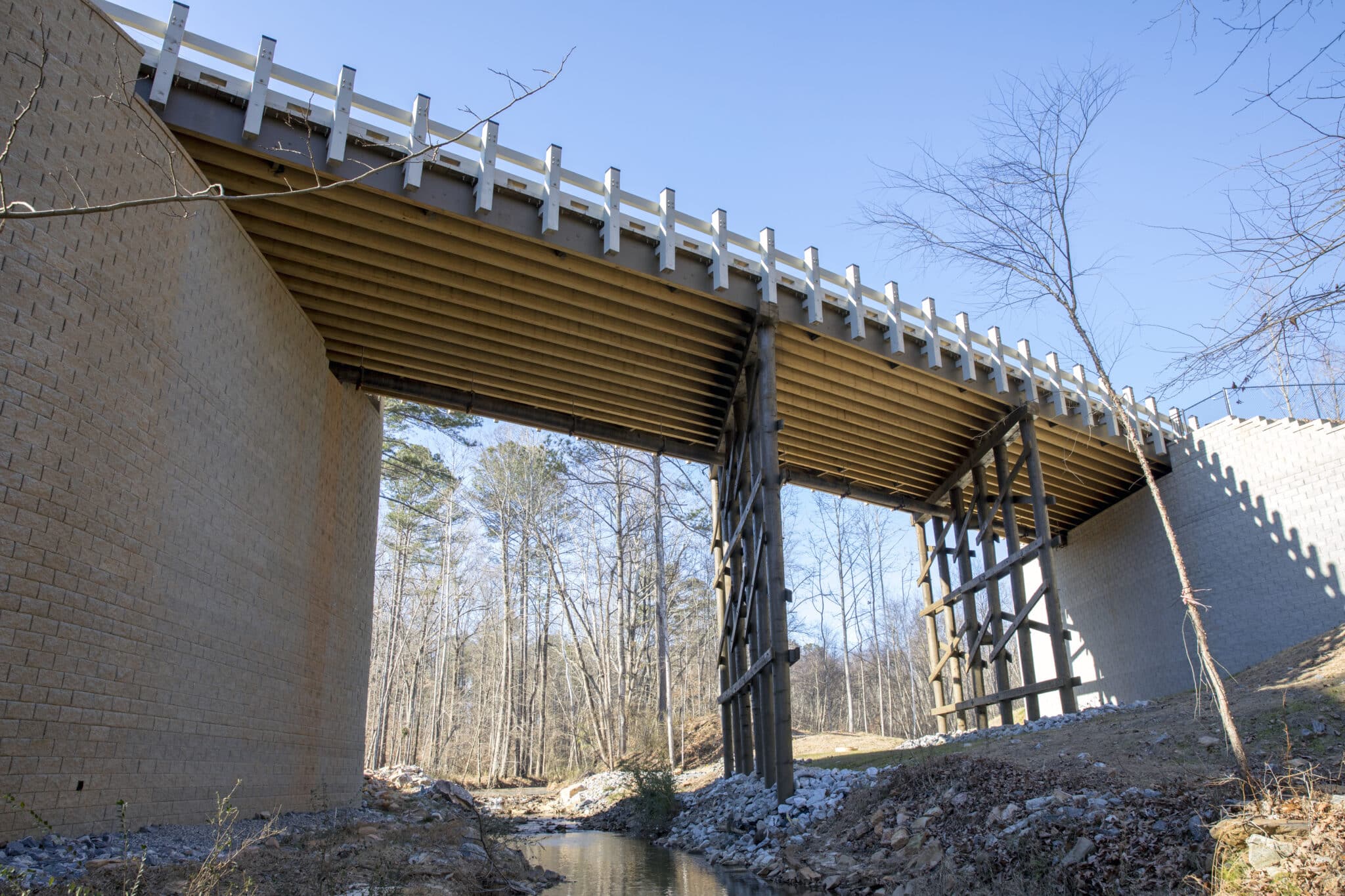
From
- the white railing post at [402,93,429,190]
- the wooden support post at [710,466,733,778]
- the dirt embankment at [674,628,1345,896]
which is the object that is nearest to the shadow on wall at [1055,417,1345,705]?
the dirt embankment at [674,628,1345,896]

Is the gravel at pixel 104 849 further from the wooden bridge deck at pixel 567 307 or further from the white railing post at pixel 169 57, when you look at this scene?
the white railing post at pixel 169 57

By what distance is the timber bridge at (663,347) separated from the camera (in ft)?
32.0

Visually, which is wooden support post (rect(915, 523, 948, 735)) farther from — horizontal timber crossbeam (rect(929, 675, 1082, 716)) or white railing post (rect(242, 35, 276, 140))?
white railing post (rect(242, 35, 276, 140))

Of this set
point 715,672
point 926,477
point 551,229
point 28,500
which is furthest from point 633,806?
point 715,672

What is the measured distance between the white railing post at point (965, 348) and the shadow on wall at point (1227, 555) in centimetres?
550

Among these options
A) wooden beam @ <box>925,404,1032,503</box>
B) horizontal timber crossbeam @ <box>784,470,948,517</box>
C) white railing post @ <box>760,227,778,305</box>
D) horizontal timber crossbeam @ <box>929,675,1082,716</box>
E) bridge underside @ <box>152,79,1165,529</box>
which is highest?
white railing post @ <box>760,227,778,305</box>

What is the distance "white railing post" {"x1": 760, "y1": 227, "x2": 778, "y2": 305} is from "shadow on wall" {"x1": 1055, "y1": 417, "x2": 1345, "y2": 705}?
28.2 ft

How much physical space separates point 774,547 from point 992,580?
6722 millimetres

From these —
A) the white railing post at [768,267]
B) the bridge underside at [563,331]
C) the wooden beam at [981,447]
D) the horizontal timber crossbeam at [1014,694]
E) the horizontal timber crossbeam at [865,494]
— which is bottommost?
the horizontal timber crossbeam at [1014,694]

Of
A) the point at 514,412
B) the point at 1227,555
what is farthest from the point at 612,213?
the point at 1227,555

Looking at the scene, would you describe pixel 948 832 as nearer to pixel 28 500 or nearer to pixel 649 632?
pixel 28 500

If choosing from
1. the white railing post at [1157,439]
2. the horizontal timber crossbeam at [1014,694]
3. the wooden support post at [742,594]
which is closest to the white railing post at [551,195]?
the wooden support post at [742,594]

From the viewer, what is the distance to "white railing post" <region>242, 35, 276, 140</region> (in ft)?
29.9

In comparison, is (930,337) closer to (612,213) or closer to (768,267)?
(768,267)
